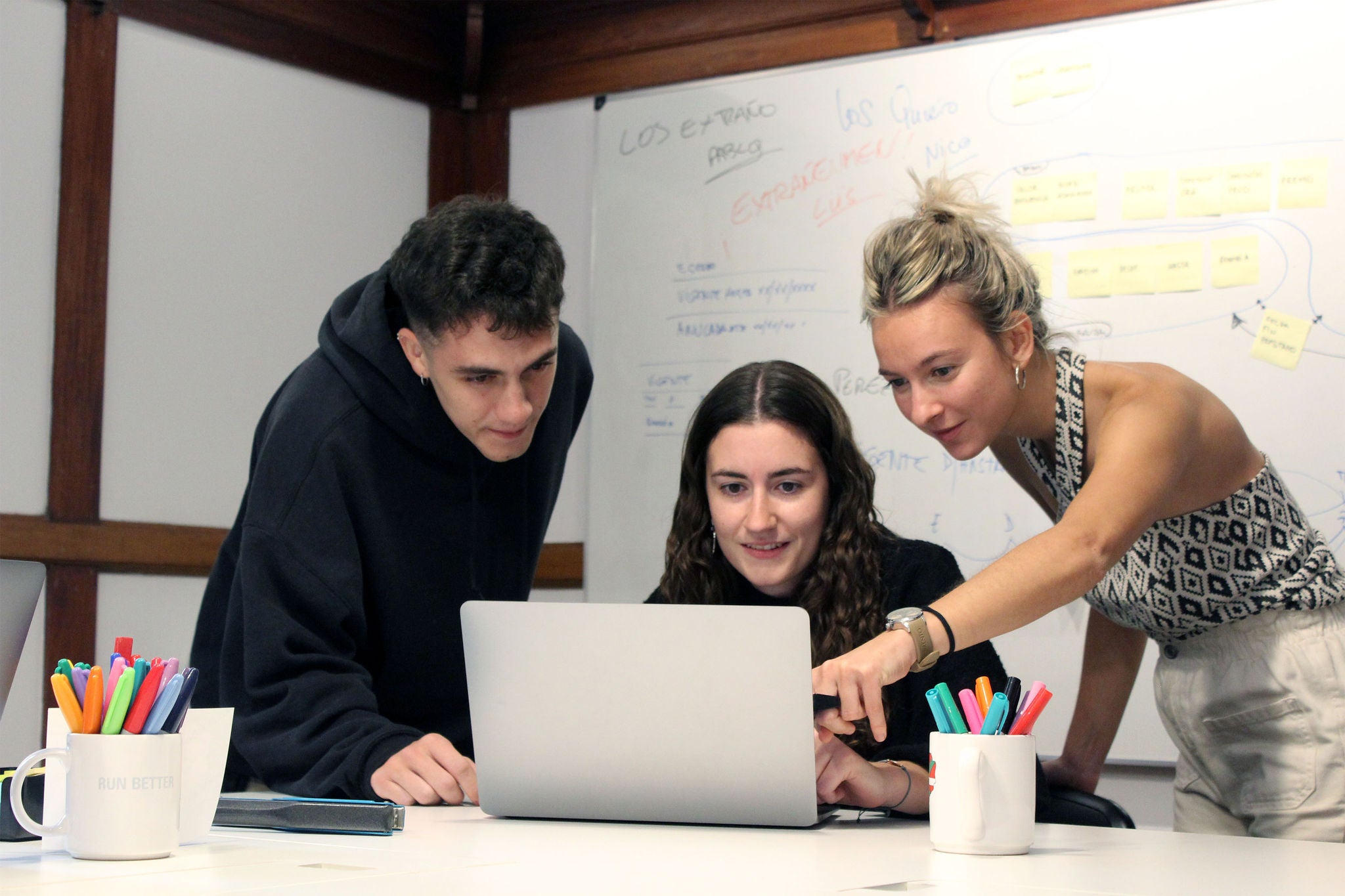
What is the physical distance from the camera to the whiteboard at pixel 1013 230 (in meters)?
2.54

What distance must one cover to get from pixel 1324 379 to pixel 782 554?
1.28m

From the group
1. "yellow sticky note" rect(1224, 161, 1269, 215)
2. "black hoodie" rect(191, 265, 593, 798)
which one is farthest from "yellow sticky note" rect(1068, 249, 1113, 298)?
"black hoodie" rect(191, 265, 593, 798)

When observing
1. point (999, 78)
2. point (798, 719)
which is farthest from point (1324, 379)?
point (798, 719)

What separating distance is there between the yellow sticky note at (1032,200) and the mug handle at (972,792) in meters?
1.92

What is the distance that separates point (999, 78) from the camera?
9.31ft

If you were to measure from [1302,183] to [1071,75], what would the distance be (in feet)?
1.66

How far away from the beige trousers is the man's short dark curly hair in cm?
96

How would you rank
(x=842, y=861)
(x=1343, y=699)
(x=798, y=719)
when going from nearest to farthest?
(x=842, y=861), (x=798, y=719), (x=1343, y=699)

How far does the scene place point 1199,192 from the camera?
2633mm

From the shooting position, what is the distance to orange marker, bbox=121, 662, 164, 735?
3.25 feet

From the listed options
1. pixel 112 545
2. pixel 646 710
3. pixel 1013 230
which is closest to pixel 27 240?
pixel 112 545

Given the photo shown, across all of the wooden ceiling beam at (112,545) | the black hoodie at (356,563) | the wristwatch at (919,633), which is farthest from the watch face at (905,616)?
the wooden ceiling beam at (112,545)

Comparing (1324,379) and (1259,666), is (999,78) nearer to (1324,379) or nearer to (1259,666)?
(1324,379)

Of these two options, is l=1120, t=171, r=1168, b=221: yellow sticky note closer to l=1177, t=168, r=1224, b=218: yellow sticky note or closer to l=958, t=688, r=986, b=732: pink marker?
l=1177, t=168, r=1224, b=218: yellow sticky note
